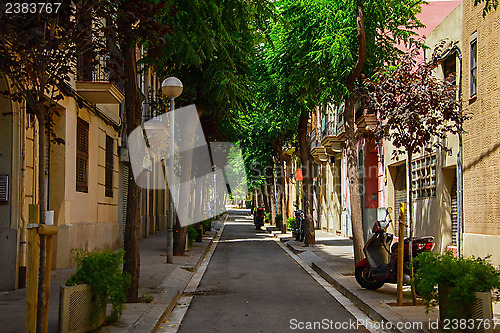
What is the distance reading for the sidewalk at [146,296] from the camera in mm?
7391

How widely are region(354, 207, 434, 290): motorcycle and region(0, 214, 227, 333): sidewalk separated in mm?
3487

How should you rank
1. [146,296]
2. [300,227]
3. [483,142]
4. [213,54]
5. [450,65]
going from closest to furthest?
[146,296] → [483,142] → [213,54] → [450,65] → [300,227]

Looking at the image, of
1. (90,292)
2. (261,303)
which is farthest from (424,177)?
(90,292)

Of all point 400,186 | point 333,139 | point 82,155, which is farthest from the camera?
point 333,139

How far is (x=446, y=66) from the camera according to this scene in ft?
54.7

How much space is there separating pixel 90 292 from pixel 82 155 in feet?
34.1

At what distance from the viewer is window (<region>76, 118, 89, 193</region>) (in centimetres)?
1628

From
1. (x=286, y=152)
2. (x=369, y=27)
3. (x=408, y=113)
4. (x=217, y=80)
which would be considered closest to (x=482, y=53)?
(x=369, y=27)

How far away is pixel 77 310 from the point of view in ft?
21.7

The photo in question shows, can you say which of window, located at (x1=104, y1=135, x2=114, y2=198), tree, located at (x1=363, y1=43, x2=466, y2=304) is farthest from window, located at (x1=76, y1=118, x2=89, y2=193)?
tree, located at (x1=363, y1=43, x2=466, y2=304)

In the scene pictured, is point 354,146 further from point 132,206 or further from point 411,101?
point 132,206

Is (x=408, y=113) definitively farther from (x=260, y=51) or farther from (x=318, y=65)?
(x=260, y=51)

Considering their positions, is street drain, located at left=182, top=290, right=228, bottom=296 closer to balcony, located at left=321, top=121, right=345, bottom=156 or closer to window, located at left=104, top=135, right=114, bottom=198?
window, located at left=104, top=135, right=114, bottom=198

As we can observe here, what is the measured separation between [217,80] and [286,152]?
31848 mm
